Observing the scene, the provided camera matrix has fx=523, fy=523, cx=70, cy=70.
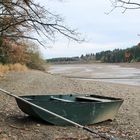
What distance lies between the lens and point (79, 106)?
13.3 meters

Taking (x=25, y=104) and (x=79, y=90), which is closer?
(x=25, y=104)

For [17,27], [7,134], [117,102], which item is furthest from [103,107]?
[17,27]

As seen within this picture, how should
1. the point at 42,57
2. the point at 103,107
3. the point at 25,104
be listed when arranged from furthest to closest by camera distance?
the point at 42,57, the point at 103,107, the point at 25,104

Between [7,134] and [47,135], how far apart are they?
958 millimetres

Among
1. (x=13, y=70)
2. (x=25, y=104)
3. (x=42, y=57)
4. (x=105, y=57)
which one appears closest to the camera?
(x=25, y=104)

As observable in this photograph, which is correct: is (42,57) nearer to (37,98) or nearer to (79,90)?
(79,90)

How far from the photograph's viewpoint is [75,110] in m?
13.3

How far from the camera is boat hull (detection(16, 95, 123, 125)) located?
12.9m

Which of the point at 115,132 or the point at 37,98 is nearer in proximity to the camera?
the point at 115,132

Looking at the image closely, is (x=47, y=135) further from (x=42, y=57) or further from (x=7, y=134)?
(x=42, y=57)

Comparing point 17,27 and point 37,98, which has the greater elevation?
point 17,27

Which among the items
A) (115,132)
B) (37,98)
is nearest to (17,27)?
(37,98)

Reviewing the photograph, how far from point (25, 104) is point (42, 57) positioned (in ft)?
138

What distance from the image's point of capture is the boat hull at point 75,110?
12.9 metres
